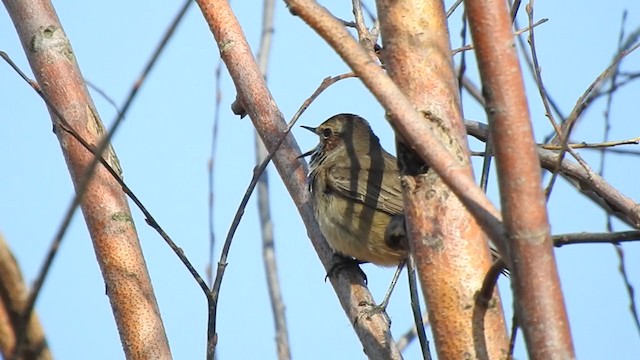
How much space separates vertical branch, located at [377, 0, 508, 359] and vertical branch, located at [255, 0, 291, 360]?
10.6 ft

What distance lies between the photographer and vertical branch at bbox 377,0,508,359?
2211mm

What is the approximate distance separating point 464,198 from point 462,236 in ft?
1.37

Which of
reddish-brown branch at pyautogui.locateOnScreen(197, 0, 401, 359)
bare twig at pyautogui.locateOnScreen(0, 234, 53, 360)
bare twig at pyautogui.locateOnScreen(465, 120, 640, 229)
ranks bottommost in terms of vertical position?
bare twig at pyautogui.locateOnScreen(0, 234, 53, 360)

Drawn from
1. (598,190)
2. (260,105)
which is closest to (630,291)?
(598,190)

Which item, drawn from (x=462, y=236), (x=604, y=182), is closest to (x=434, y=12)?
(x=462, y=236)

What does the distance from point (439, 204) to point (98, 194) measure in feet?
5.95

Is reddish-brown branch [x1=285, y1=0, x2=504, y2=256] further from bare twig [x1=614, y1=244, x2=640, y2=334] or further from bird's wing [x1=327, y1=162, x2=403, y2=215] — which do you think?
bird's wing [x1=327, y1=162, x2=403, y2=215]

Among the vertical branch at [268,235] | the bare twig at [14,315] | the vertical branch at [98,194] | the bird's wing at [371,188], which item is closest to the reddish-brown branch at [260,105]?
the vertical branch at [98,194]

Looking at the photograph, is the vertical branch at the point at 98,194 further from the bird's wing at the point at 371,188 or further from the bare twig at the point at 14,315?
the bird's wing at the point at 371,188

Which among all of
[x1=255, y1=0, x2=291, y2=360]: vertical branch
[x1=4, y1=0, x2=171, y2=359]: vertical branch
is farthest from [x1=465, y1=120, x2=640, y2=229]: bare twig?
[x1=255, y1=0, x2=291, y2=360]: vertical branch

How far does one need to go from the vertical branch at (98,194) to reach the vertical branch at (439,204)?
129 centimetres

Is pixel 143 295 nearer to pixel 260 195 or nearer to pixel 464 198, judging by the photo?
pixel 464 198

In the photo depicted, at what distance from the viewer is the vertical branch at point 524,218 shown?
177 cm

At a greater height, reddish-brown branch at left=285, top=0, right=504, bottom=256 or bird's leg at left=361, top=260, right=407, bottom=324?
bird's leg at left=361, top=260, right=407, bottom=324
